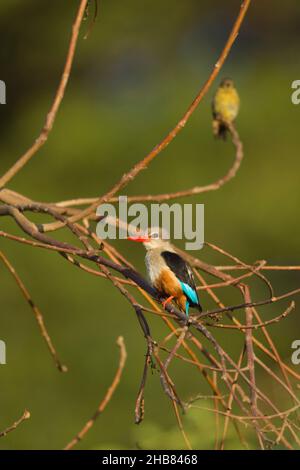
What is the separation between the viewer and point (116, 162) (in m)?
8.55

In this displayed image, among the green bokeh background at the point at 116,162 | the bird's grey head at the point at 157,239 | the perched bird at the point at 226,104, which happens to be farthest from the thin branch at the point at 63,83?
the green bokeh background at the point at 116,162

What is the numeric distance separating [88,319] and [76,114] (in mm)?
1902

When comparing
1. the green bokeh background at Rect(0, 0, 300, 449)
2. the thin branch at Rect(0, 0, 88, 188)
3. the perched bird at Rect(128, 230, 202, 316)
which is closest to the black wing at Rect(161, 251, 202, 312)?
the perched bird at Rect(128, 230, 202, 316)

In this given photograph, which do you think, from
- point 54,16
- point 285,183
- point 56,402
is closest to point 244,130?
point 285,183

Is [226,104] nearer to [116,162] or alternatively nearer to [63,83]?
[63,83]

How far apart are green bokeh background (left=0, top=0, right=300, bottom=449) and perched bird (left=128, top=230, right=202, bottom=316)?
16.0 ft

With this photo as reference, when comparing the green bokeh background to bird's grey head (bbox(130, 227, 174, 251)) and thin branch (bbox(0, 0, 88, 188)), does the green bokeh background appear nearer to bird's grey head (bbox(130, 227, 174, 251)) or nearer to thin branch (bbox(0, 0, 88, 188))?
bird's grey head (bbox(130, 227, 174, 251))

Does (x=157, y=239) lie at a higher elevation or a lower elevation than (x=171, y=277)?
higher

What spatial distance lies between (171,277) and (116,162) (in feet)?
19.6

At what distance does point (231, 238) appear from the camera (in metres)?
8.43

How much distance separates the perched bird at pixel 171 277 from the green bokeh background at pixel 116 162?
488 cm

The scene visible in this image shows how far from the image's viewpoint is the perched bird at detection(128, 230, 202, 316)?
103 inches

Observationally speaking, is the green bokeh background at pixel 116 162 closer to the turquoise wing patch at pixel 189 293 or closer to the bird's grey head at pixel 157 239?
the bird's grey head at pixel 157 239

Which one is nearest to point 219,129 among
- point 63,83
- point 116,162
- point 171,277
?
point 171,277
